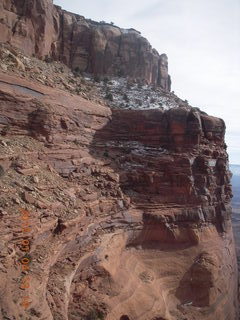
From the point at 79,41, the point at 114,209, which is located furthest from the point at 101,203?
the point at 79,41

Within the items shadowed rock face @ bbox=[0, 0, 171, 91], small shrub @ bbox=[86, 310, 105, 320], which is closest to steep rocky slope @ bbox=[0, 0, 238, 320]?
small shrub @ bbox=[86, 310, 105, 320]

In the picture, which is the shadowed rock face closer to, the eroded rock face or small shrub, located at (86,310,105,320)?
the eroded rock face

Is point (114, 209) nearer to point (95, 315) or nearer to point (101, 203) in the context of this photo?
point (101, 203)

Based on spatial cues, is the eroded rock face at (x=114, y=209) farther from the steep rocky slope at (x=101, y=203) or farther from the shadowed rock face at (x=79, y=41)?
the shadowed rock face at (x=79, y=41)

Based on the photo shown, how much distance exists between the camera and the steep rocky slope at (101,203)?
13617 mm

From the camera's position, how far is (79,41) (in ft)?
125

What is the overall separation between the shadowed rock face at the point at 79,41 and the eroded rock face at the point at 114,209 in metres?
9.42

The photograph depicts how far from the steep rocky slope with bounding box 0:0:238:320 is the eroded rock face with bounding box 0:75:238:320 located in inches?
3.0

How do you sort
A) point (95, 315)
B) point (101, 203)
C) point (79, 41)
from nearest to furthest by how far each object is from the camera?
point (95, 315) → point (101, 203) → point (79, 41)

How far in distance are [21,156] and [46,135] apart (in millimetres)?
3562

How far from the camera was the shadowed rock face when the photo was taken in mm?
28203

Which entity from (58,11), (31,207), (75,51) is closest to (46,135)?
(31,207)

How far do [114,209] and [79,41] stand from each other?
78.3ft

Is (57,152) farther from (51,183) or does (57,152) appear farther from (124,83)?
(124,83)
